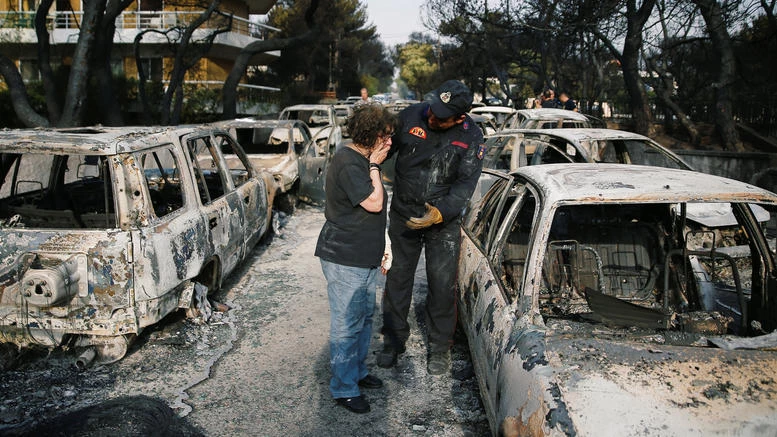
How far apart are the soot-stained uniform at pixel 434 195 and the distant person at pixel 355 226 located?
21.3 inches

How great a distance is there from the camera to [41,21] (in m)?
12.5

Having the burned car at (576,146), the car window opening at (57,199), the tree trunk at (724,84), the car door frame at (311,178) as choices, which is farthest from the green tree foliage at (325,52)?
the car window opening at (57,199)

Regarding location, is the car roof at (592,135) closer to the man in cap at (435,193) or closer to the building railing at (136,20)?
the man in cap at (435,193)

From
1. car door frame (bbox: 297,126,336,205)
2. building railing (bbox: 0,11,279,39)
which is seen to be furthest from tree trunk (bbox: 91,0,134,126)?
building railing (bbox: 0,11,279,39)

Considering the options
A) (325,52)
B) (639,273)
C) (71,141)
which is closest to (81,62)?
(71,141)

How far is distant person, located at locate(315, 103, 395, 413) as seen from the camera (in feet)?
11.8

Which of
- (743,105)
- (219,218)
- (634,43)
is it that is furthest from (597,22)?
(219,218)

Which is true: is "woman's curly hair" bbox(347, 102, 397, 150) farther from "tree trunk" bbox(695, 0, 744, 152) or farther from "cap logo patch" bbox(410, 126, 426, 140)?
"tree trunk" bbox(695, 0, 744, 152)

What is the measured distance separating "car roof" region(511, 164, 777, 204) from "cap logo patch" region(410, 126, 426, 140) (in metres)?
0.80

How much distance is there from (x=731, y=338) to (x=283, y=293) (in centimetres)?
424

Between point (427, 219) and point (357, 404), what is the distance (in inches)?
47.2

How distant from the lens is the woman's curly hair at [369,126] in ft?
11.9

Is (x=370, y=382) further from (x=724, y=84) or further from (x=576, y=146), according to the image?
(x=724, y=84)

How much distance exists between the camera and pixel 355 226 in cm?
365
